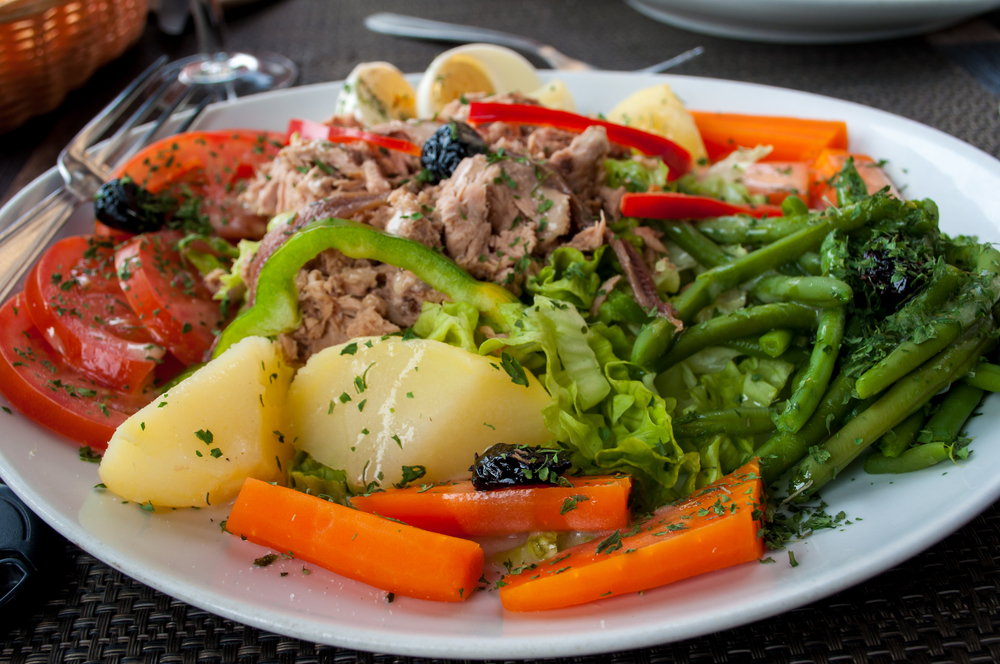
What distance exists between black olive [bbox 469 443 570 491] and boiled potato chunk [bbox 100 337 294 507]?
2.79 feet

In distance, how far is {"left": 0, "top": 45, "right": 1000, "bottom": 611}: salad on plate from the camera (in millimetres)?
2346

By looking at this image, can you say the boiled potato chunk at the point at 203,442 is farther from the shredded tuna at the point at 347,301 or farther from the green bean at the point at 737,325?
the green bean at the point at 737,325

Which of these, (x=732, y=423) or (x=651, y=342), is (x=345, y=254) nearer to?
(x=651, y=342)

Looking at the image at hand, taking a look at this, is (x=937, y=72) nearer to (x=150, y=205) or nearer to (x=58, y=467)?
(x=150, y=205)

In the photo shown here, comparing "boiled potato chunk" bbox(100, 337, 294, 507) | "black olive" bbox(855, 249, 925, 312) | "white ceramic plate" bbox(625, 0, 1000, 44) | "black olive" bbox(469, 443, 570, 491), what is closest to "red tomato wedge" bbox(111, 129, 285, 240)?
"boiled potato chunk" bbox(100, 337, 294, 507)

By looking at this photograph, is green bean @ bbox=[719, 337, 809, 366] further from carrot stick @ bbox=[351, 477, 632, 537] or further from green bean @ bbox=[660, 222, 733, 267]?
carrot stick @ bbox=[351, 477, 632, 537]

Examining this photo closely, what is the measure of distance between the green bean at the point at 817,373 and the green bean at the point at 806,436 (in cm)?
3

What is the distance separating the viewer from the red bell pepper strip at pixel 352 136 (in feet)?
11.6

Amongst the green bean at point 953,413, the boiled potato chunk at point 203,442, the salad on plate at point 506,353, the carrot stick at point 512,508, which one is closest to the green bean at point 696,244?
the salad on plate at point 506,353

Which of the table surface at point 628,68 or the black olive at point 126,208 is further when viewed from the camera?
the black olive at point 126,208

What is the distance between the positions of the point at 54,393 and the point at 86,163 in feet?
5.78

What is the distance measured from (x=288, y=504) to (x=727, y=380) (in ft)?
5.99

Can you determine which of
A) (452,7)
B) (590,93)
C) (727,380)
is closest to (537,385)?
(727,380)

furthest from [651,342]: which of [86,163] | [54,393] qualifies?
[86,163]
